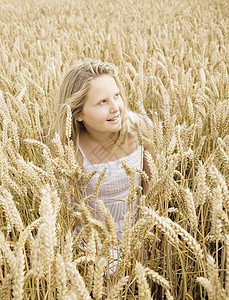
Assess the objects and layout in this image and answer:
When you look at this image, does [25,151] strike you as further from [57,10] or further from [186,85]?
[57,10]

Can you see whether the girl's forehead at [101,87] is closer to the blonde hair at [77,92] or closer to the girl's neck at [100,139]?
the blonde hair at [77,92]

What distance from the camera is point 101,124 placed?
136cm

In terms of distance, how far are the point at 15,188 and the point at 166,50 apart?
2367 millimetres

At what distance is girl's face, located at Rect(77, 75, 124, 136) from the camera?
1.33 metres

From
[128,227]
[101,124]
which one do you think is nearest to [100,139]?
[101,124]

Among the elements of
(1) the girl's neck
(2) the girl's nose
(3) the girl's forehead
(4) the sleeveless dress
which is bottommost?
(4) the sleeveless dress

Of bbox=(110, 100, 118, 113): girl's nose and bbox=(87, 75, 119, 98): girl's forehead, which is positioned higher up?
bbox=(87, 75, 119, 98): girl's forehead

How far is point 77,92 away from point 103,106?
140 mm

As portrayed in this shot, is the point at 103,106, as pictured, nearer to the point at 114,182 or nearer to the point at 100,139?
the point at 100,139

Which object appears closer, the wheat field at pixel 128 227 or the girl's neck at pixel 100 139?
the wheat field at pixel 128 227

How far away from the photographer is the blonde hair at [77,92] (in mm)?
1390

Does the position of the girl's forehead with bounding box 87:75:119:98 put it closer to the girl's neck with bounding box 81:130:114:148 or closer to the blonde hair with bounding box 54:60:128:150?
the blonde hair with bounding box 54:60:128:150

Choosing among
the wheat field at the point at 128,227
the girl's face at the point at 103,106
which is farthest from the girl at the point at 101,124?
the wheat field at the point at 128,227

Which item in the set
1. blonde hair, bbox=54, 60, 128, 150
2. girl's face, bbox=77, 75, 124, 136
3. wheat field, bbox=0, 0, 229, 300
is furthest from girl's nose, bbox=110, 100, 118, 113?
wheat field, bbox=0, 0, 229, 300
